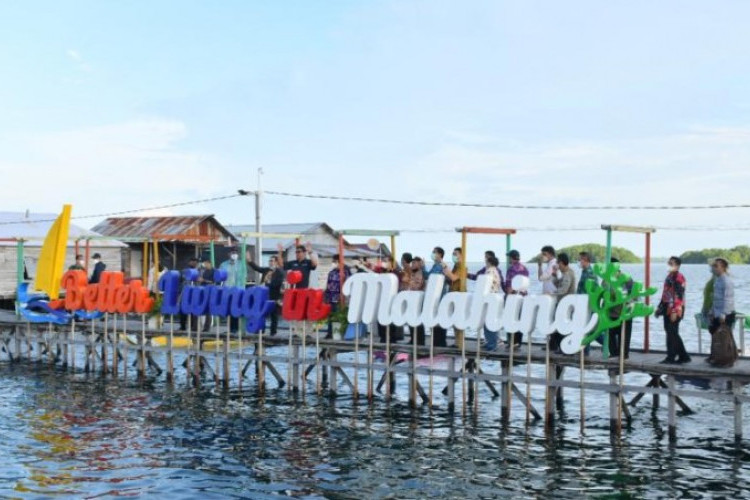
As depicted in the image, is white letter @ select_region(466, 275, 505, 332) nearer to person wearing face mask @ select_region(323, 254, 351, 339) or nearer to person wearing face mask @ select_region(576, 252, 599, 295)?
person wearing face mask @ select_region(576, 252, 599, 295)

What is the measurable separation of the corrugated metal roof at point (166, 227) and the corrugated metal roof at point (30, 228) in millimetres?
3810

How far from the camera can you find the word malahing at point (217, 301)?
25.9 m

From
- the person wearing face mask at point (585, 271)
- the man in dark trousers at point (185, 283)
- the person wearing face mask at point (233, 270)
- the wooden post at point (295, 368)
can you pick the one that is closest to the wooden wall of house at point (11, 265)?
the man in dark trousers at point (185, 283)

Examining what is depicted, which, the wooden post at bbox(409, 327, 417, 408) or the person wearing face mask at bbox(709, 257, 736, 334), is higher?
the person wearing face mask at bbox(709, 257, 736, 334)

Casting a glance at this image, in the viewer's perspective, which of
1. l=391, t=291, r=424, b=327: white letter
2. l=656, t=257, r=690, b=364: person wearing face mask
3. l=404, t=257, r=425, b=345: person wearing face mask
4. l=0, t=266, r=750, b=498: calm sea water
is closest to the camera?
l=0, t=266, r=750, b=498: calm sea water

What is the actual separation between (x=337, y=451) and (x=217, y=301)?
8578mm

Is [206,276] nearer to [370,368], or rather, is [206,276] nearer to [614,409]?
[370,368]

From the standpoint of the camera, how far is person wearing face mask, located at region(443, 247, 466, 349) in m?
22.6

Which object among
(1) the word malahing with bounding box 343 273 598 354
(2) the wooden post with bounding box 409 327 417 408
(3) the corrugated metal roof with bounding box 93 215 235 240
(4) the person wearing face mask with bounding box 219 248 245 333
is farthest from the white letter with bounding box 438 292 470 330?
(3) the corrugated metal roof with bounding box 93 215 235 240

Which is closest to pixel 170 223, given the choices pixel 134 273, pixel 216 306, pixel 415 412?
pixel 134 273

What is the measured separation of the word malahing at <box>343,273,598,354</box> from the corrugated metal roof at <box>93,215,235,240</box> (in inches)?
1314

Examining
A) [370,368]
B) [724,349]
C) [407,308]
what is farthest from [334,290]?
[724,349]

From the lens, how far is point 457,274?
23094mm

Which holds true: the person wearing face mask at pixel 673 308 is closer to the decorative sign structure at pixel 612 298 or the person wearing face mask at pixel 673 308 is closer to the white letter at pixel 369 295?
the decorative sign structure at pixel 612 298
